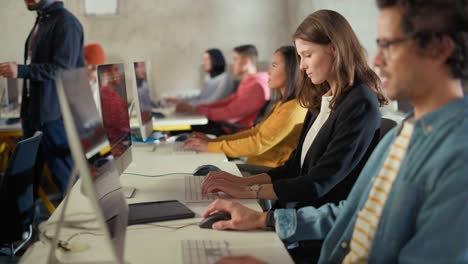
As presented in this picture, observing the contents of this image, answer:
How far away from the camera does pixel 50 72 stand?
3611mm

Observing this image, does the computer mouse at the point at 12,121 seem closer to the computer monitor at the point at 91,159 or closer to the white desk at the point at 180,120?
the white desk at the point at 180,120

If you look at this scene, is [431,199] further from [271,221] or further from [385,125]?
[385,125]

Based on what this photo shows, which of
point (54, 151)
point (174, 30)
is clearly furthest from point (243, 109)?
point (174, 30)

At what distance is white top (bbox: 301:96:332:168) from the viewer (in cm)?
221

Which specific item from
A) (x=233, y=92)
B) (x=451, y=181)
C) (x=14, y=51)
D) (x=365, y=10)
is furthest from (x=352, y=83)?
(x=14, y=51)

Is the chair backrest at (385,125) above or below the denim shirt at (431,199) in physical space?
below

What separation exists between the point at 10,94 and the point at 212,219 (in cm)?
348

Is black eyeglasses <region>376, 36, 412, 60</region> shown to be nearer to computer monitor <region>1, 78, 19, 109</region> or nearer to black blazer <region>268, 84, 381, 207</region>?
black blazer <region>268, 84, 381, 207</region>

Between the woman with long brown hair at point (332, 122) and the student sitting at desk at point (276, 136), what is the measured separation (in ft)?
2.62

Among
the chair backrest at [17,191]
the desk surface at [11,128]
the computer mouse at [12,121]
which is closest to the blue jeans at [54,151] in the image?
the desk surface at [11,128]

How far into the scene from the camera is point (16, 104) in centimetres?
476

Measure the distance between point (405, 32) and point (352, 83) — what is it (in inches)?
34.9

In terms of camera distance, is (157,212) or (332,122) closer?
(157,212)

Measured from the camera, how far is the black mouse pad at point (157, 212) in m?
1.74
